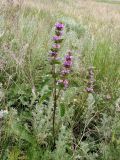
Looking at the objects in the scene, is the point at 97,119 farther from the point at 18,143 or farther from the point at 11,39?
the point at 11,39

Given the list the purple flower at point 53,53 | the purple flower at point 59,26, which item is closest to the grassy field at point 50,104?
the purple flower at point 53,53

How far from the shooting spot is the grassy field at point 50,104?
2287mm

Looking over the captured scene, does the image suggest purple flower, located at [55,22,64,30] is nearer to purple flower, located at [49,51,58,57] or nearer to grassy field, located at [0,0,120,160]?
purple flower, located at [49,51,58,57]

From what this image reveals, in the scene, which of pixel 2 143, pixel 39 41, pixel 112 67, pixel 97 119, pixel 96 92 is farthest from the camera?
pixel 39 41

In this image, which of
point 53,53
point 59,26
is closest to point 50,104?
point 53,53

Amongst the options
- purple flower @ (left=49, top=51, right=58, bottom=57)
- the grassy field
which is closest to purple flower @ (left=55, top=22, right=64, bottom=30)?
purple flower @ (left=49, top=51, right=58, bottom=57)

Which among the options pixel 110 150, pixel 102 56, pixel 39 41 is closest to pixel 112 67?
pixel 102 56

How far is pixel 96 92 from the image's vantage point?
3.32 m

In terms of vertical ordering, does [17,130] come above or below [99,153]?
above

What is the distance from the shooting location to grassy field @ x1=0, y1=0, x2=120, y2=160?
2287 mm

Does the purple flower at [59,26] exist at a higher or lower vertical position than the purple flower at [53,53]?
higher

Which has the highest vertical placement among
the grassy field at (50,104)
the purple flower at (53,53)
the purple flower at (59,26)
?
the purple flower at (59,26)

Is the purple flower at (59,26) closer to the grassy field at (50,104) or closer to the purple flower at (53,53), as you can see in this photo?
the purple flower at (53,53)

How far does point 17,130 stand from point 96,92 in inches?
46.7
